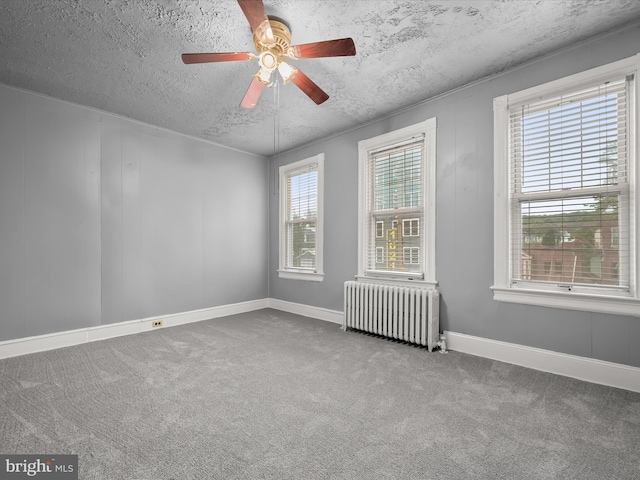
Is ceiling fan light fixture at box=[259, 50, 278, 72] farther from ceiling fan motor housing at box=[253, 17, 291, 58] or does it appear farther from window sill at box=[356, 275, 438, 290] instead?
window sill at box=[356, 275, 438, 290]

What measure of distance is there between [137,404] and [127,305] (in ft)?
7.08

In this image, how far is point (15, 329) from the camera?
10.1 feet

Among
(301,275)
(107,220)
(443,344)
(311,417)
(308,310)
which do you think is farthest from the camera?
(301,275)

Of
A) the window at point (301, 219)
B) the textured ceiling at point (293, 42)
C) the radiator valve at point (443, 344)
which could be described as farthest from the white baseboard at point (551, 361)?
the textured ceiling at point (293, 42)

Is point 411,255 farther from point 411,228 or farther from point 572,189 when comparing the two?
point 572,189

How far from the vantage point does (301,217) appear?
5.07m

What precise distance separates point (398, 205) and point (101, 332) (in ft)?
12.9

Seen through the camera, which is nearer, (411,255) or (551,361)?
(551,361)

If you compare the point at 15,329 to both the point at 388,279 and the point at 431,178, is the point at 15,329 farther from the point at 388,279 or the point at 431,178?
the point at 431,178

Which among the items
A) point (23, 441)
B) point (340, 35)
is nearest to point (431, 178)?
point (340, 35)

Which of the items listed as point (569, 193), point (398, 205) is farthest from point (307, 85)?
point (569, 193)

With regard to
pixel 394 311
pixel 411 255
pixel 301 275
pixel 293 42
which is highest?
pixel 293 42

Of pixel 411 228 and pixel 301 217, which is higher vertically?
pixel 301 217

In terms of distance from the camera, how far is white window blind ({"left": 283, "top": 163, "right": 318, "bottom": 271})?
4.88m
